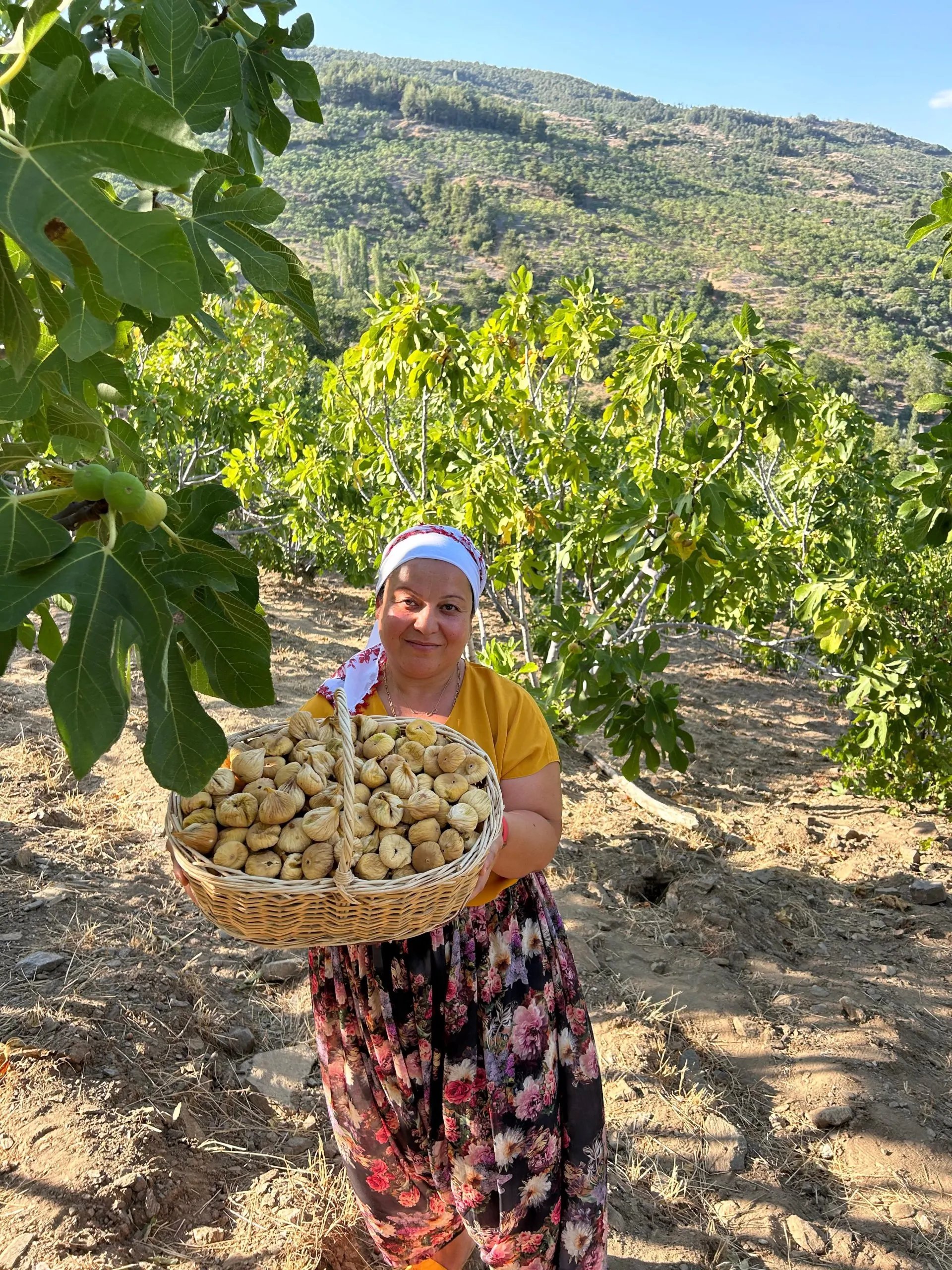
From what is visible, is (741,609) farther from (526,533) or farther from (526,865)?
(526,865)

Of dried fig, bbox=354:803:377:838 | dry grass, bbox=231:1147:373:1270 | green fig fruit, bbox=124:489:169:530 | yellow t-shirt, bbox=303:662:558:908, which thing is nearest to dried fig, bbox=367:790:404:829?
dried fig, bbox=354:803:377:838

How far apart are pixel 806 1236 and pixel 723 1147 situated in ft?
0.98

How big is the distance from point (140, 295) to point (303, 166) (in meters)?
72.8

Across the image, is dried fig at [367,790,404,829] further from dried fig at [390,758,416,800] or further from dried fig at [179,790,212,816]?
dried fig at [179,790,212,816]

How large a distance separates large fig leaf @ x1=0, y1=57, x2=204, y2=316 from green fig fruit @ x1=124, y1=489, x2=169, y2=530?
0.33 meters

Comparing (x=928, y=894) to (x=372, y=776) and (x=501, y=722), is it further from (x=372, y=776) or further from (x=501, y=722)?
(x=372, y=776)

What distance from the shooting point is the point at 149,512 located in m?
0.98

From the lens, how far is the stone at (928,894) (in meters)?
4.17

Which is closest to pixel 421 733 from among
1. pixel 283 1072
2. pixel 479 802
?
pixel 479 802

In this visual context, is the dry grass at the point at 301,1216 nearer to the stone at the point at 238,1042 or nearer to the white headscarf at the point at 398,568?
the stone at the point at 238,1042

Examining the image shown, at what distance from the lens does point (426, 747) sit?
1.46 meters

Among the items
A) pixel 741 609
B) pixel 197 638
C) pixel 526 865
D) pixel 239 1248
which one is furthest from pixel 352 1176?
pixel 741 609

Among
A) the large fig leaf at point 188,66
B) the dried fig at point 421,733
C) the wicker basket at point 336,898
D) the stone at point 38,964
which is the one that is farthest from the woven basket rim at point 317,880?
the stone at point 38,964

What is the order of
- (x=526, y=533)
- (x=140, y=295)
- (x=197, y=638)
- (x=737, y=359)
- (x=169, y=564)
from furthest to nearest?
(x=526, y=533) → (x=737, y=359) → (x=197, y=638) → (x=169, y=564) → (x=140, y=295)
